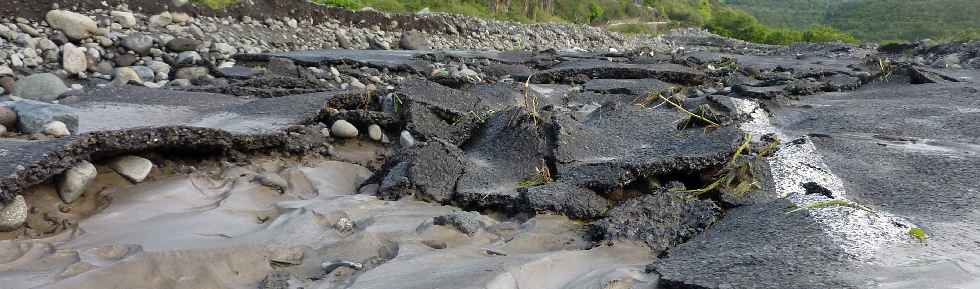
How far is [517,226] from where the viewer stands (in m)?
2.13

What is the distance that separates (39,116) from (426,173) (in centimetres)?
192

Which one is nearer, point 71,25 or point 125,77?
point 125,77

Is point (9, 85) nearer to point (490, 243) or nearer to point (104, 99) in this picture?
point (104, 99)

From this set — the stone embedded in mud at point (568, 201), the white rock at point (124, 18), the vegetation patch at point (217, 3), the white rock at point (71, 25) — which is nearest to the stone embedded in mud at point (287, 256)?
the stone embedded in mud at point (568, 201)

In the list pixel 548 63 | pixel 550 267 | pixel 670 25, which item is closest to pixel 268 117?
pixel 550 267

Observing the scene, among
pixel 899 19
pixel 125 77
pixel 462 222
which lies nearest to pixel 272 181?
pixel 462 222

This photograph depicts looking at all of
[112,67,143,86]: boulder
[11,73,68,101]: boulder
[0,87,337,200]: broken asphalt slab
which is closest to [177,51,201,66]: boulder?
[112,67,143,86]: boulder

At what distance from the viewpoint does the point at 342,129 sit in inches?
128

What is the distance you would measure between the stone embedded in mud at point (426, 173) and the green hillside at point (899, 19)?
32100 millimetres

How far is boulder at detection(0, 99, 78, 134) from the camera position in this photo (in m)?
2.87

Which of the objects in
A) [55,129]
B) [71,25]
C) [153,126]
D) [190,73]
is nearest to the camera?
[153,126]

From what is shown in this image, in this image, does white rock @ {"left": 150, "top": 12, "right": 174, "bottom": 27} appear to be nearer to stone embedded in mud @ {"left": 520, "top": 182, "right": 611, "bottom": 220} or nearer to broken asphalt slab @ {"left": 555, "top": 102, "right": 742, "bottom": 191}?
broken asphalt slab @ {"left": 555, "top": 102, "right": 742, "bottom": 191}

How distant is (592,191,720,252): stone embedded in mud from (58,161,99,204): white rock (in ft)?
5.95

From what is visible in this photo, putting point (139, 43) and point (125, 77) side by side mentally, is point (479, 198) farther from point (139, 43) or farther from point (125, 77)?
point (139, 43)
